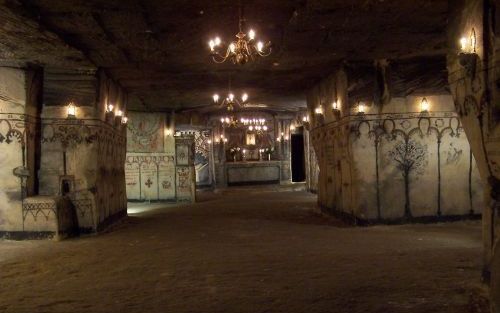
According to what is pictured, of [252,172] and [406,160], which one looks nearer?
[406,160]

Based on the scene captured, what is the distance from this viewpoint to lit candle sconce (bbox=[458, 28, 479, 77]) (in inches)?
192

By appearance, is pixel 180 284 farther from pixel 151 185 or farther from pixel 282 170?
pixel 282 170

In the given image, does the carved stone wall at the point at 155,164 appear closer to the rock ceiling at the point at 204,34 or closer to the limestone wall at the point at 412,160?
the rock ceiling at the point at 204,34

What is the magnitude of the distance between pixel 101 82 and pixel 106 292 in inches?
251

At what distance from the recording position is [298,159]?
2762 centimetres

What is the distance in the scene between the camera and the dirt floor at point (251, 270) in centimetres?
457

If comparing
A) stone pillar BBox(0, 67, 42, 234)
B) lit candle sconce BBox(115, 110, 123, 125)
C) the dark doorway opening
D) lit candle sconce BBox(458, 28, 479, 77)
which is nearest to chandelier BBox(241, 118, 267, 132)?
the dark doorway opening

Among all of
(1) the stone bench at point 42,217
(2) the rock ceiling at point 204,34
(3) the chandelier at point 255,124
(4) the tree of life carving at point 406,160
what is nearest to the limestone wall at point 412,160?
(4) the tree of life carving at point 406,160

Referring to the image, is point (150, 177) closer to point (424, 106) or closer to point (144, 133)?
point (144, 133)

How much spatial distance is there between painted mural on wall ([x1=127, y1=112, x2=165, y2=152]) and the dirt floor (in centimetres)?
809

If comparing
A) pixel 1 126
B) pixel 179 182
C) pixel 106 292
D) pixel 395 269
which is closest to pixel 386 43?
pixel 395 269

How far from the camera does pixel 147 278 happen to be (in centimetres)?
567

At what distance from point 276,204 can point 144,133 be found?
21.5 feet

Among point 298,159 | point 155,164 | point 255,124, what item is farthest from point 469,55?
point 298,159
